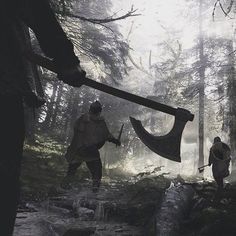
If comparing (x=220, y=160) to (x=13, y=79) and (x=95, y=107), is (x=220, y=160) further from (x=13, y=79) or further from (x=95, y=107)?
(x=13, y=79)

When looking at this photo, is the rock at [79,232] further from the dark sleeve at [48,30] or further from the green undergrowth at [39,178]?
the dark sleeve at [48,30]

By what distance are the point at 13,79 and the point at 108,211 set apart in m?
4.27

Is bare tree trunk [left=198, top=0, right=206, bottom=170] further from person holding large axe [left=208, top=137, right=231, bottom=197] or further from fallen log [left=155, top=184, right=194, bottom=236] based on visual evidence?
fallen log [left=155, top=184, right=194, bottom=236]

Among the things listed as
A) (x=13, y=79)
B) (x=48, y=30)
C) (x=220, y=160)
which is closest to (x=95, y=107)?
(x=220, y=160)

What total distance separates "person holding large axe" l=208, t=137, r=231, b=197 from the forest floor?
461 centimetres

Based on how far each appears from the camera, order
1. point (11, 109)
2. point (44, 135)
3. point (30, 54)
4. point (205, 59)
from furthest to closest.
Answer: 1. point (205, 59)
2. point (44, 135)
3. point (30, 54)
4. point (11, 109)

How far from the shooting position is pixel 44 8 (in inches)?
101

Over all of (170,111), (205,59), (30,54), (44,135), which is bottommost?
(170,111)

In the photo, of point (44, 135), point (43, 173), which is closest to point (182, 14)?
point (44, 135)

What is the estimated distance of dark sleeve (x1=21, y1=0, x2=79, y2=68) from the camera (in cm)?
256

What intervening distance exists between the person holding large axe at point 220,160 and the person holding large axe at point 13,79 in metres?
10.4

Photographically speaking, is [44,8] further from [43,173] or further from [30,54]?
[43,173]

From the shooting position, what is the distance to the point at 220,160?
12.6 metres

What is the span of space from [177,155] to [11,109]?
4.38ft
